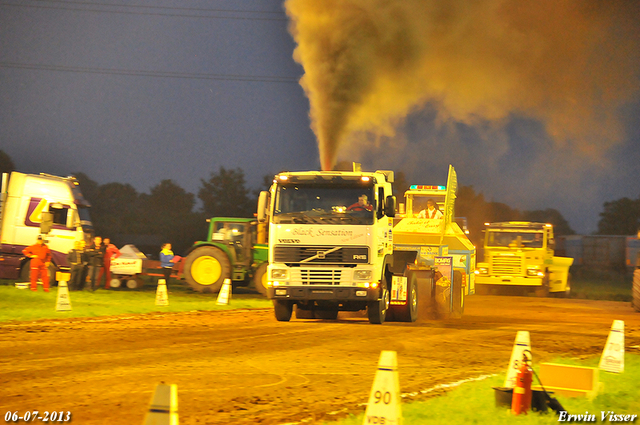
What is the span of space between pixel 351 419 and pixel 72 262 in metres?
17.6

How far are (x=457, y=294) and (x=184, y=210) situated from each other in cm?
9678

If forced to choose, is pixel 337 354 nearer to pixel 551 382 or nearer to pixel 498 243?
pixel 551 382

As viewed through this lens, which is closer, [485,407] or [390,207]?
[485,407]

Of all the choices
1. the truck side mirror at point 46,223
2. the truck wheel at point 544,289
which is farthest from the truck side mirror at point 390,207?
the truck wheel at point 544,289

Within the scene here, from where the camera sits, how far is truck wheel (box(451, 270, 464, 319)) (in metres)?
19.1

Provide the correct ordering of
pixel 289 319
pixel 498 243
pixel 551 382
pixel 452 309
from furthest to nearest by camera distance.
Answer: pixel 498 243 < pixel 452 309 < pixel 289 319 < pixel 551 382

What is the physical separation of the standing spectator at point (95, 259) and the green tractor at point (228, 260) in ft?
8.97

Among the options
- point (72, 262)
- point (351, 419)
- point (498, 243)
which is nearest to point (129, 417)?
point (351, 419)

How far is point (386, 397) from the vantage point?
5.25 m

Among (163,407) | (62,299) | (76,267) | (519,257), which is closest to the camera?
(163,407)

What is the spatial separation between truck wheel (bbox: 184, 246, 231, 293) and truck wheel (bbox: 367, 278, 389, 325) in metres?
8.84

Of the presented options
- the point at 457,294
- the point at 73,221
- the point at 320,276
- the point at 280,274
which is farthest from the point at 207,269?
the point at 320,276

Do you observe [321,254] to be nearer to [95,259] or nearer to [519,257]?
[95,259]

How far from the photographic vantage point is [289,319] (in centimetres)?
1675
